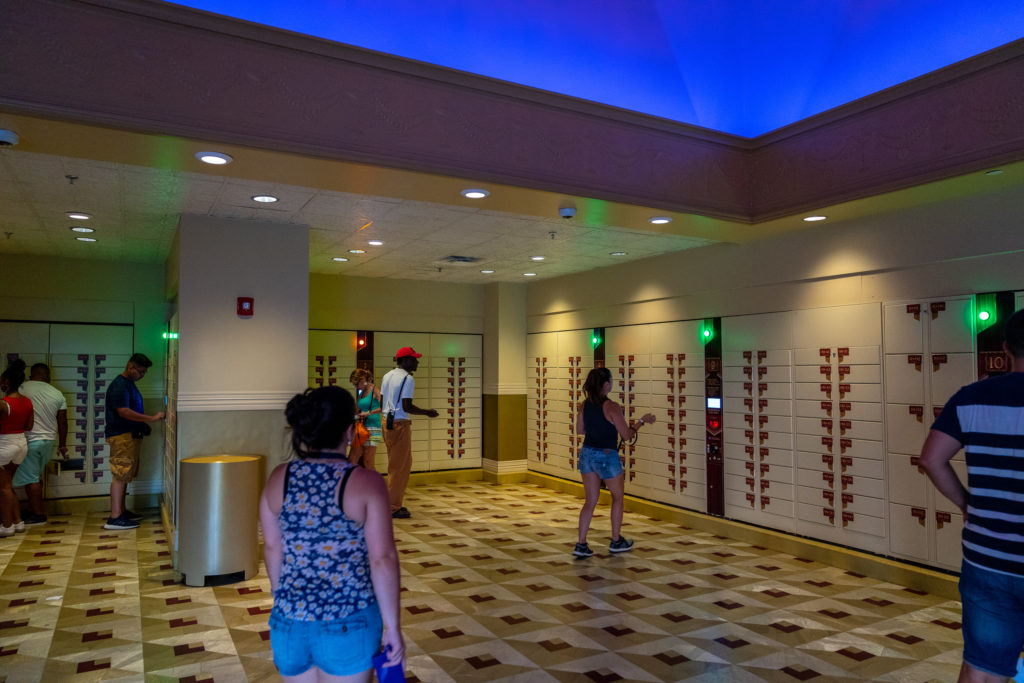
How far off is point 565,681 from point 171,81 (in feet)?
11.6

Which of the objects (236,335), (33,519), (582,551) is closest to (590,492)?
(582,551)

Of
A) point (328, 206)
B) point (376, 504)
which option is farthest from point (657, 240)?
point (376, 504)

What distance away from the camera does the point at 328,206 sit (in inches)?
206

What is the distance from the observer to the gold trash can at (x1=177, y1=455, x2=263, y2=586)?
16.4ft

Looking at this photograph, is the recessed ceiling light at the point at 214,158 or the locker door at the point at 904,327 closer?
the recessed ceiling light at the point at 214,158

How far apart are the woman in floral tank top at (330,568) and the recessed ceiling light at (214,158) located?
92.3 inches

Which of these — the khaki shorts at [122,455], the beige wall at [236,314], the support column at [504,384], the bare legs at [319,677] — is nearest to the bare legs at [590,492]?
the beige wall at [236,314]

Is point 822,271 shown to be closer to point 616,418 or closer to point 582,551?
point 616,418

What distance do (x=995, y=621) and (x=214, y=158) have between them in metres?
4.02

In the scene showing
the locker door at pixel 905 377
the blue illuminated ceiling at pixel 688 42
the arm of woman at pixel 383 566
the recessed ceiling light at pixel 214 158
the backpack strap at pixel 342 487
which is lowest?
the arm of woman at pixel 383 566

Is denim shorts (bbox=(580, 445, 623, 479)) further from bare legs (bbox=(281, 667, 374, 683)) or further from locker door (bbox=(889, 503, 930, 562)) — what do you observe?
bare legs (bbox=(281, 667, 374, 683))

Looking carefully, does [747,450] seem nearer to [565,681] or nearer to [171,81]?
[565,681]

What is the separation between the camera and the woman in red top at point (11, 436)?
625cm

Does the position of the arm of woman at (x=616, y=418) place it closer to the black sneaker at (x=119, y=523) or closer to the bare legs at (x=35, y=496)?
the black sneaker at (x=119, y=523)
